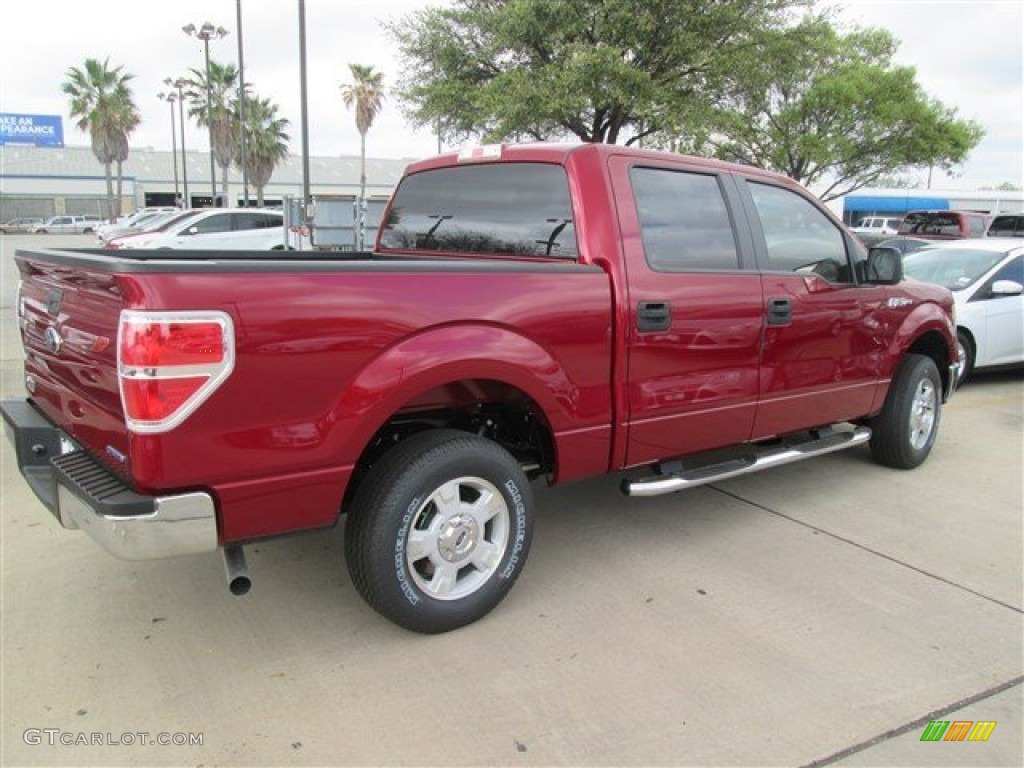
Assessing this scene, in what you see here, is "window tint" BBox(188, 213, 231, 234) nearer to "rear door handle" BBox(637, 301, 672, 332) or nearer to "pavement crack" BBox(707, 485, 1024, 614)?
"pavement crack" BBox(707, 485, 1024, 614)

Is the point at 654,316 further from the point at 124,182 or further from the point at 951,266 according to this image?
the point at 124,182

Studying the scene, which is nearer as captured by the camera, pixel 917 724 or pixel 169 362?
pixel 169 362

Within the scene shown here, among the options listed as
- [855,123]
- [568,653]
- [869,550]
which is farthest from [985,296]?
[855,123]

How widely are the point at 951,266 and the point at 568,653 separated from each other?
24.1 ft

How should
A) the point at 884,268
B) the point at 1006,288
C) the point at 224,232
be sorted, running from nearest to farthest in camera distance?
the point at 884,268, the point at 1006,288, the point at 224,232

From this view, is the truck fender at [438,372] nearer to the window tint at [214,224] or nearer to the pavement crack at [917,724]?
the pavement crack at [917,724]

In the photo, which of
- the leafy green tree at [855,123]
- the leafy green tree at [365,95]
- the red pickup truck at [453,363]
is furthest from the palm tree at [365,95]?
the red pickup truck at [453,363]

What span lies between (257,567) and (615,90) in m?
15.2

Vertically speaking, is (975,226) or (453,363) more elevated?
(975,226)

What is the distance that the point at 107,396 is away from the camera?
2.62m

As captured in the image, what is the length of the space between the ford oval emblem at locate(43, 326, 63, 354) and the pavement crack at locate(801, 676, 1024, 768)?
298 cm

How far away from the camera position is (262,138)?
4434 cm

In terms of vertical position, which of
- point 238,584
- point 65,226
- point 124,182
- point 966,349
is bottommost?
point 65,226

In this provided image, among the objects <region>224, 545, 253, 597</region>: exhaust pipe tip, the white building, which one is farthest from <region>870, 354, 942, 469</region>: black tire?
the white building
